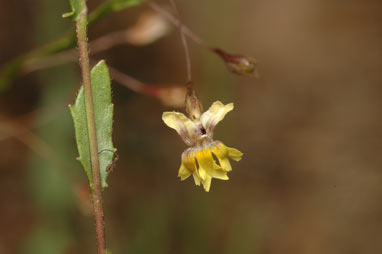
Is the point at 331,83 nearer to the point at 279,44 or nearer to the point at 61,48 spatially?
the point at 279,44

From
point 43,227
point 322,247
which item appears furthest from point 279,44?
point 43,227

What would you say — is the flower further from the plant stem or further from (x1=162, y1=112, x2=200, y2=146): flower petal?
the plant stem

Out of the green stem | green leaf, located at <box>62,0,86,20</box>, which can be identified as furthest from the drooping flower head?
the green stem

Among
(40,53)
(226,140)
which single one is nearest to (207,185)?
(40,53)

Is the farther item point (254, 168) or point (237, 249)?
point (254, 168)

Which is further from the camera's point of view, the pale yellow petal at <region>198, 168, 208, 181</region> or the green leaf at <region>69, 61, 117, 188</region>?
the pale yellow petal at <region>198, 168, 208, 181</region>

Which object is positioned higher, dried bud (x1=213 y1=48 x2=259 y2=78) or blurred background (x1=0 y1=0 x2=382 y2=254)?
blurred background (x1=0 y1=0 x2=382 y2=254)

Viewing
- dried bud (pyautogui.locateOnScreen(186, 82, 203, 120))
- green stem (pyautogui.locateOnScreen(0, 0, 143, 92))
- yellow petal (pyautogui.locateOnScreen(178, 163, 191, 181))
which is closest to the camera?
yellow petal (pyautogui.locateOnScreen(178, 163, 191, 181))

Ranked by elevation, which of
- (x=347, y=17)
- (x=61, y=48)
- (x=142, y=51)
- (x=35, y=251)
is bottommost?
(x=35, y=251)

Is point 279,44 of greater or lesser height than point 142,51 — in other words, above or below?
above
